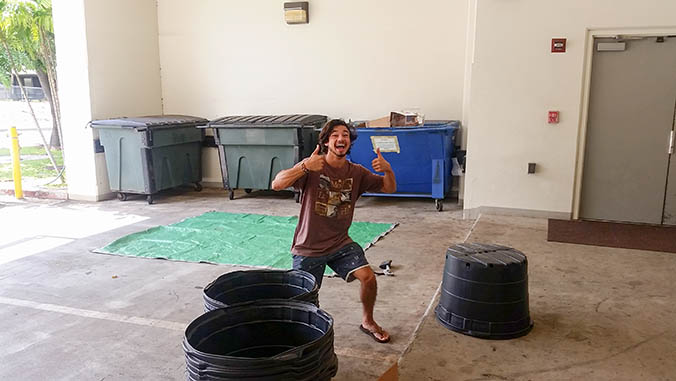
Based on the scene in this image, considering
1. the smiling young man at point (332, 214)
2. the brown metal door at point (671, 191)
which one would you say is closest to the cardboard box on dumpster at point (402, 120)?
the brown metal door at point (671, 191)

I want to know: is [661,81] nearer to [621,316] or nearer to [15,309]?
[621,316]

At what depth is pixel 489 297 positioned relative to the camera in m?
3.13

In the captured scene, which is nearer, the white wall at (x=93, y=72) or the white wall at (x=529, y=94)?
the white wall at (x=529, y=94)

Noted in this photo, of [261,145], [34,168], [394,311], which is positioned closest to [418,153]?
[261,145]

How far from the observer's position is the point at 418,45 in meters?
7.41

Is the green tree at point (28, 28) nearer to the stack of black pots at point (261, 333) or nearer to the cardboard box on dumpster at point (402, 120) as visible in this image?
the cardboard box on dumpster at point (402, 120)

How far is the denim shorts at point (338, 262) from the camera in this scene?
311cm

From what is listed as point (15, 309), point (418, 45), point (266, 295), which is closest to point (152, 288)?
point (15, 309)

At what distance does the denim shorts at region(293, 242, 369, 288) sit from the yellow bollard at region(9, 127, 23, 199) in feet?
21.2

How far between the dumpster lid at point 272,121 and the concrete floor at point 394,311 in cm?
212

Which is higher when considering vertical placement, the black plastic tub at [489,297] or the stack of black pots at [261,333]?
the stack of black pots at [261,333]

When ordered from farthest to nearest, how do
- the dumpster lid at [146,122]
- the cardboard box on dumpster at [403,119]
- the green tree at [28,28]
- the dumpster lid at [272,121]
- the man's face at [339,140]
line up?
the green tree at [28,28], the dumpster lid at [272,121], the dumpster lid at [146,122], the cardboard box on dumpster at [403,119], the man's face at [339,140]

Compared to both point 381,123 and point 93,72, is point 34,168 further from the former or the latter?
point 381,123

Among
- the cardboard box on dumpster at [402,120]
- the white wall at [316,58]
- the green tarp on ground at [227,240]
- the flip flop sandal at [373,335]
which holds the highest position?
the white wall at [316,58]
